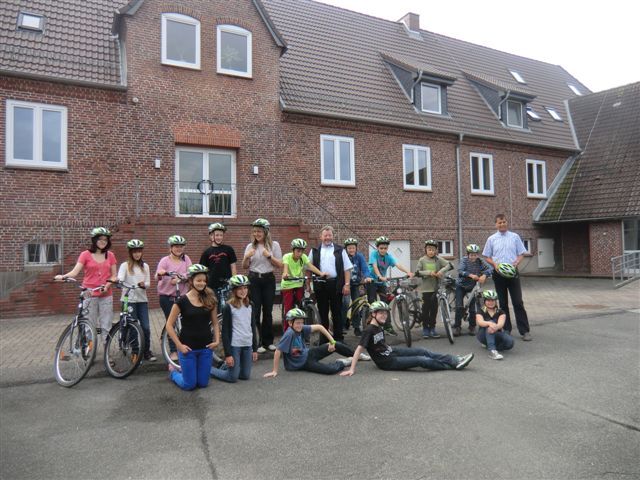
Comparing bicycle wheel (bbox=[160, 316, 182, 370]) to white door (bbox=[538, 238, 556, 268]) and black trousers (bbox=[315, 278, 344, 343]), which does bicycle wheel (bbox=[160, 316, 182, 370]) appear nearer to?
black trousers (bbox=[315, 278, 344, 343])

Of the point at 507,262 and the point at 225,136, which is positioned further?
the point at 225,136

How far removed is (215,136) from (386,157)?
21.3 feet

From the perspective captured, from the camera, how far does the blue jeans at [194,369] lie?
5465mm

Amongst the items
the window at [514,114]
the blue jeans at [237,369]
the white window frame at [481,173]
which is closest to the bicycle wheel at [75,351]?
the blue jeans at [237,369]

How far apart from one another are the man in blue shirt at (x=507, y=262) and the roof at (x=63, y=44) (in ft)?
34.5

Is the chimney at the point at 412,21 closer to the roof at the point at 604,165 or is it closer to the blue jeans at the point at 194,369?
the roof at the point at 604,165

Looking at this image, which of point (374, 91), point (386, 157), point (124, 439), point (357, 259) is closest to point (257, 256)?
point (357, 259)

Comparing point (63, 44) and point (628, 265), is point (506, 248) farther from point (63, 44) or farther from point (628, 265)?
point (628, 265)

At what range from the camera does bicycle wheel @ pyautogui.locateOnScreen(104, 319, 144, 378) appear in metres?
5.97

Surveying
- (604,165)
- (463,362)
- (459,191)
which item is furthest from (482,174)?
(463,362)

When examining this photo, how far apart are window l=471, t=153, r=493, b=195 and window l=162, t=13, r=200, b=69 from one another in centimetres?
1178

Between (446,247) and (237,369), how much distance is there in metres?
14.5

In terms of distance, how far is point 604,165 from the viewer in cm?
2175

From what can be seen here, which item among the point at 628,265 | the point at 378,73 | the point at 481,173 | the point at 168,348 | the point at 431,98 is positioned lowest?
Answer: the point at 168,348
